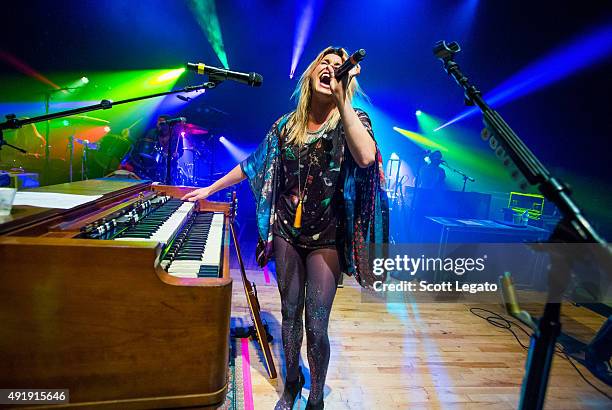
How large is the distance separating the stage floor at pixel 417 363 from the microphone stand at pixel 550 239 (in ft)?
4.60

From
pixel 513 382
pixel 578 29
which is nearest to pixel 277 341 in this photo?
pixel 513 382

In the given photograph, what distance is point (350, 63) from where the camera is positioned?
1138mm

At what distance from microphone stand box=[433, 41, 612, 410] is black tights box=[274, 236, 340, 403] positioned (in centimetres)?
94

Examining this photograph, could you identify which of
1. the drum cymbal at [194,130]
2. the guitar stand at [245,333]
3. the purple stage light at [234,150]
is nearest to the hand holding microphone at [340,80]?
the guitar stand at [245,333]

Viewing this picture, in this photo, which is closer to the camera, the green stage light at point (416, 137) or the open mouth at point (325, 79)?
the open mouth at point (325, 79)

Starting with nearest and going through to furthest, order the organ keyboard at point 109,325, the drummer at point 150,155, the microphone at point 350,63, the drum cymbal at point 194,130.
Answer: the organ keyboard at point 109,325 → the microphone at point 350,63 → the drummer at point 150,155 → the drum cymbal at point 194,130

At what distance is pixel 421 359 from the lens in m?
2.71

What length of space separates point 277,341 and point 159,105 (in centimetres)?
714

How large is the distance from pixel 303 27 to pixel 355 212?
5372 millimetres

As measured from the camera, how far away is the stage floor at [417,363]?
2219mm

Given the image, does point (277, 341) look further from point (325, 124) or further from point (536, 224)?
point (536, 224)

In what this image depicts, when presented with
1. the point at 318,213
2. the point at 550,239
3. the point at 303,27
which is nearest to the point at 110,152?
the point at 303,27

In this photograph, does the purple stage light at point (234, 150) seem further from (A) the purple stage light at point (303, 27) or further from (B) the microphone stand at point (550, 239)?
(B) the microphone stand at point (550, 239)

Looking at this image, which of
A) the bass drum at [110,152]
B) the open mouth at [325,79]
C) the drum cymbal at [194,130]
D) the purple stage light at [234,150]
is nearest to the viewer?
the open mouth at [325,79]
